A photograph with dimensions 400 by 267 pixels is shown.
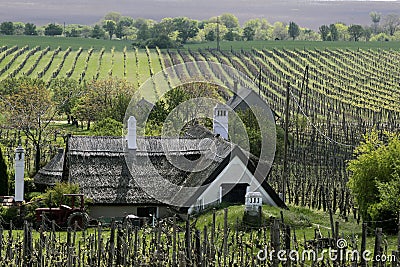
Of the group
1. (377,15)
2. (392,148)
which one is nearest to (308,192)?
(392,148)

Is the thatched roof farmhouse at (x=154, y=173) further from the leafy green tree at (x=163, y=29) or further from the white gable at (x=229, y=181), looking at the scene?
the leafy green tree at (x=163, y=29)

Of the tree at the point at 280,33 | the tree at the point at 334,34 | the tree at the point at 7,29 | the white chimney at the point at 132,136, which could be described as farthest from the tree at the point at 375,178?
the tree at the point at 280,33

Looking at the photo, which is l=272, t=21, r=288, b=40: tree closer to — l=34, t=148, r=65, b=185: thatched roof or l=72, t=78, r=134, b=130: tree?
l=72, t=78, r=134, b=130: tree

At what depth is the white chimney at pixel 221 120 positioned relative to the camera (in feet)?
88.2

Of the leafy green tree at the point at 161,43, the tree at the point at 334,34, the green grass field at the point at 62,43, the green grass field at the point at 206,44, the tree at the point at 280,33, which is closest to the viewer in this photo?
the green grass field at the point at 206,44

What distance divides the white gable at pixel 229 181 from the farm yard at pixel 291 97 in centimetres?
62

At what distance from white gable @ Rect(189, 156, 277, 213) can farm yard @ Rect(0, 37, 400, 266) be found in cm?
62

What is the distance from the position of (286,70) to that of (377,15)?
114409mm

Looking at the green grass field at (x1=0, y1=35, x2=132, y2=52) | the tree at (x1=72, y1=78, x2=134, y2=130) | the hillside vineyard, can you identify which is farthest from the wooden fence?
the green grass field at (x1=0, y1=35, x2=132, y2=52)

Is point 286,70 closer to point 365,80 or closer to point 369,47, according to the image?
point 365,80

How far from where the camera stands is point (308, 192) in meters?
25.5

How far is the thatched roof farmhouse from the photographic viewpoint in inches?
864

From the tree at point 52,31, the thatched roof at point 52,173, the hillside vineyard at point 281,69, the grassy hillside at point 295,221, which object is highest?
the tree at point 52,31

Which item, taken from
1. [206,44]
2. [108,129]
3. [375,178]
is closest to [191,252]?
[375,178]
